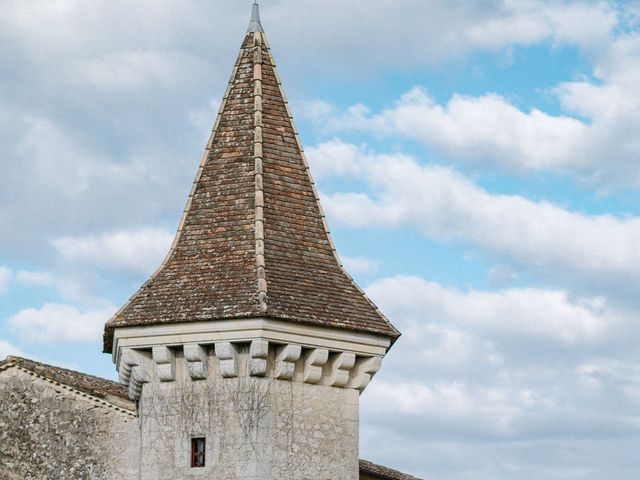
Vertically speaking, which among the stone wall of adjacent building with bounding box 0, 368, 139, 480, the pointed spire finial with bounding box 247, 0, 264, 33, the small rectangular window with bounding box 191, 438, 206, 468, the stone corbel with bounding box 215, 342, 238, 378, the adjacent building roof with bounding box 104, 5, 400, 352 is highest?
the pointed spire finial with bounding box 247, 0, 264, 33

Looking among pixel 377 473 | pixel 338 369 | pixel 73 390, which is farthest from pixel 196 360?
pixel 377 473

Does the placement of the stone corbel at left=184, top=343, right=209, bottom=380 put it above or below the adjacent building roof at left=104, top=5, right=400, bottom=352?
below

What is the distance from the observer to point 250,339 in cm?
2462

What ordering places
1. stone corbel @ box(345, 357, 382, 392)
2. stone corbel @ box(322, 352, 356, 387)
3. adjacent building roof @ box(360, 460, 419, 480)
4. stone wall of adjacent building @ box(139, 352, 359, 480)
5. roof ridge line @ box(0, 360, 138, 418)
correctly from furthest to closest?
adjacent building roof @ box(360, 460, 419, 480)
roof ridge line @ box(0, 360, 138, 418)
stone corbel @ box(345, 357, 382, 392)
stone corbel @ box(322, 352, 356, 387)
stone wall of adjacent building @ box(139, 352, 359, 480)

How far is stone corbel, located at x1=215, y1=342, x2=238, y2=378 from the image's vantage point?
81.0 ft

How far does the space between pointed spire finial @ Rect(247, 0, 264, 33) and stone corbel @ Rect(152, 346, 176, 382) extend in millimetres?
6283

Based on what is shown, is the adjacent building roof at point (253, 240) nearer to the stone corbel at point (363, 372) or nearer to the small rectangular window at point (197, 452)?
the stone corbel at point (363, 372)

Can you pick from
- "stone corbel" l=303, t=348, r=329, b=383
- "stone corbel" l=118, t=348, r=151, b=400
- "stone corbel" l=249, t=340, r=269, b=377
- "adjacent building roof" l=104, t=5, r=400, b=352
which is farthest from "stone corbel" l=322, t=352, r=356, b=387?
"stone corbel" l=118, t=348, r=151, b=400

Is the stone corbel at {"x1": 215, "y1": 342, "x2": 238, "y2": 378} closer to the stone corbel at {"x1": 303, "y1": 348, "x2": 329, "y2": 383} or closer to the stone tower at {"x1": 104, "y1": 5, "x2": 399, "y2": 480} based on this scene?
the stone tower at {"x1": 104, "y1": 5, "x2": 399, "y2": 480}

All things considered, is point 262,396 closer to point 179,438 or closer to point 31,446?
point 179,438

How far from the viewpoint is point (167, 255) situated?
87.1 feet

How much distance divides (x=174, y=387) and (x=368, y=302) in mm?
3370

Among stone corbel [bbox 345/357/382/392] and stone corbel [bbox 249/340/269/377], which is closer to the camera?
stone corbel [bbox 249/340/269/377]

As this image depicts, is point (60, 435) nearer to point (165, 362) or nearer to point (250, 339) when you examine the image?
point (165, 362)
